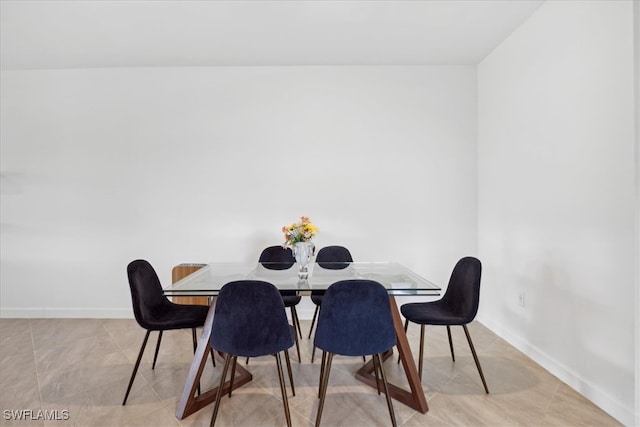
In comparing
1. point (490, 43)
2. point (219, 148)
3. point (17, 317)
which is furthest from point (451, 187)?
point (17, 317)

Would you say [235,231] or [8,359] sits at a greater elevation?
[235,231]

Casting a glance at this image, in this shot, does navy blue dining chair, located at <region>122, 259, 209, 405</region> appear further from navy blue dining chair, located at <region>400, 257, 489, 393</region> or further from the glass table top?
navy blue dining chair, located at <region>400, 257, 489, 393</region>

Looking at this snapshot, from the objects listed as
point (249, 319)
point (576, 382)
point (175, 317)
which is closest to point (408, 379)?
point (249, 319)

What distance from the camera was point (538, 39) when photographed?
8.33ft

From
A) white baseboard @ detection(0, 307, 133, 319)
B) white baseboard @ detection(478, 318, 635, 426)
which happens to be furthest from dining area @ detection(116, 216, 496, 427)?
white baseboard @ detection(0, 307, 133, 319)

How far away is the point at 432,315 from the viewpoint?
2.21 metres

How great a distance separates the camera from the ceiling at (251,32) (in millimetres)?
2541

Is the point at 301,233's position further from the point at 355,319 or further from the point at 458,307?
the point at 458,307

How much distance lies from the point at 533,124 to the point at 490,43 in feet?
3.49

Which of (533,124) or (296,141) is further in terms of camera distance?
(296,141)

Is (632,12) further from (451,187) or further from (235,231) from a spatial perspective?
(235,231)

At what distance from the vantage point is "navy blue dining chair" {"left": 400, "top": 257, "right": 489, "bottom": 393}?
2121 millimetres

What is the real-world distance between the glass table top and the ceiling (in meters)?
2.10

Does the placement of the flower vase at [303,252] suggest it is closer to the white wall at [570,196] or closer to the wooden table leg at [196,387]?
the wooden table leg at [196,387]
